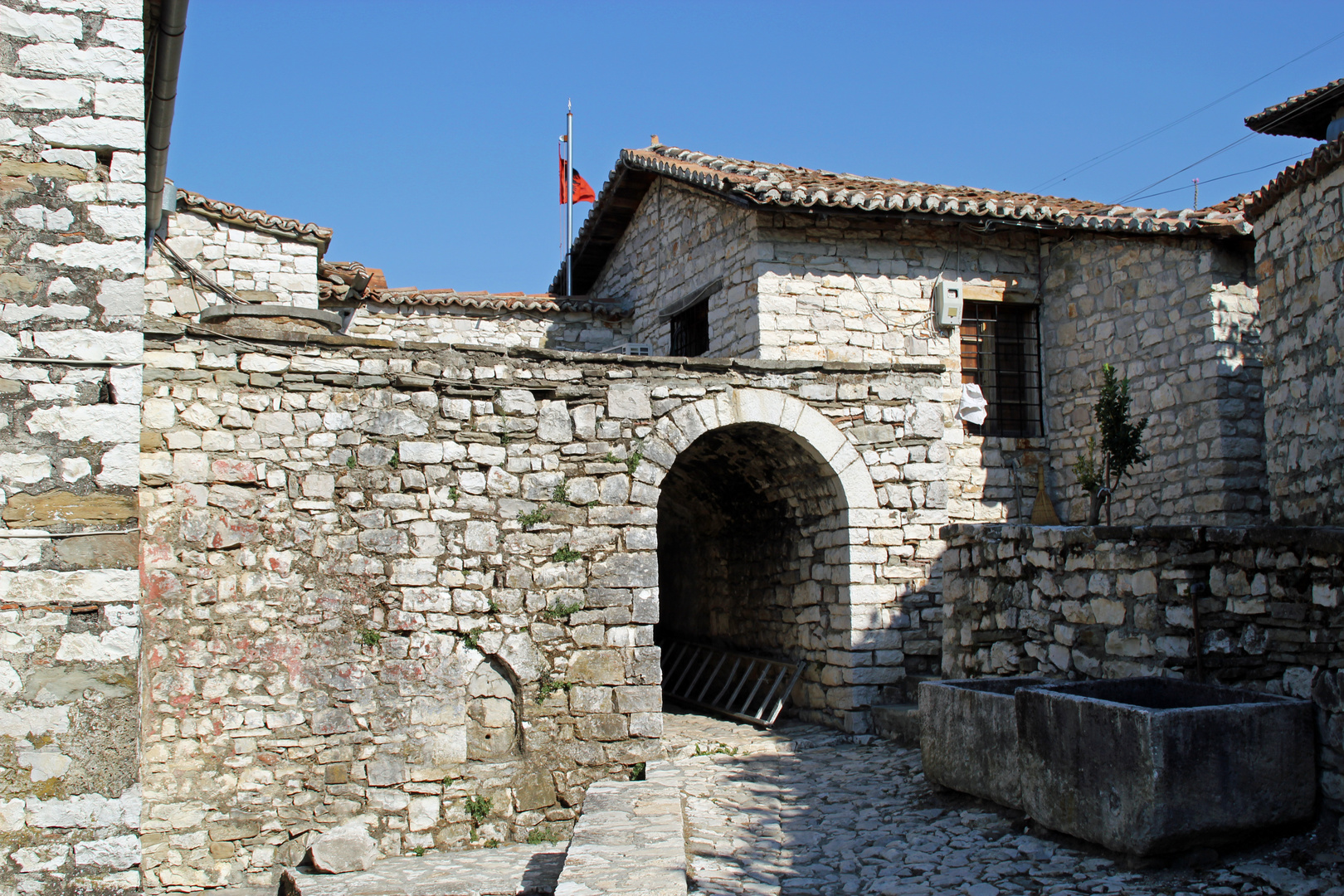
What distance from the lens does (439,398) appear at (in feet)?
24.3

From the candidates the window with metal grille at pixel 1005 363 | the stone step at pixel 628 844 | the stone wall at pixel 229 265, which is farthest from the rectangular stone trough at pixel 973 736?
the stone wall at pixel 229 265

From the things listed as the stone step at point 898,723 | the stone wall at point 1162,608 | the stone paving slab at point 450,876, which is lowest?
the stone paving slab at point 450,876

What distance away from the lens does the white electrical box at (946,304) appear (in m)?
10.9

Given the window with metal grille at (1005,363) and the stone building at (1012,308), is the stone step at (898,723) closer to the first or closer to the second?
the stone building at (1012,308)

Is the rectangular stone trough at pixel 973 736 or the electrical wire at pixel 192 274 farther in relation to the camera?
the electrical wire at pixel 192 274

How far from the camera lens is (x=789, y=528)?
9.24m

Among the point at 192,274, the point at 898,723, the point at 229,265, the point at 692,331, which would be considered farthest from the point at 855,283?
the point at 192,274

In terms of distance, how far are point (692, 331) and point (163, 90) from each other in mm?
7740

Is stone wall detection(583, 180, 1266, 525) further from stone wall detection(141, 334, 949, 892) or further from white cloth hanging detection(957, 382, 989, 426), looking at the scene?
stone wall detection(141, 334, 949, 892)

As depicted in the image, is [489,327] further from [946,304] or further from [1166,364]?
[1166,364]

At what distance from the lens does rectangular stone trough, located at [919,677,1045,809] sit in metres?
5.55

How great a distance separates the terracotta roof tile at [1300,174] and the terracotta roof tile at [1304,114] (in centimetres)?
386

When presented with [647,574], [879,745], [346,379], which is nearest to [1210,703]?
[879,745]

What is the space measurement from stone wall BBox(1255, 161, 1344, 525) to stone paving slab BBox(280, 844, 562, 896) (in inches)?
218
